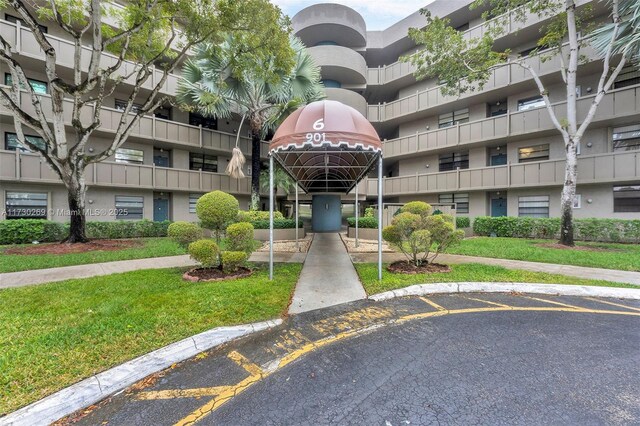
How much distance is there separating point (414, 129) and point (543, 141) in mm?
7905

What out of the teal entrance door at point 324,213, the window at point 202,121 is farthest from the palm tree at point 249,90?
the teal entrance door at point 324,213

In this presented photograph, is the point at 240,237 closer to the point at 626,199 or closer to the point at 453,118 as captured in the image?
the point at 626,199

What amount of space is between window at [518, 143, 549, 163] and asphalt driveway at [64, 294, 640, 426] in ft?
46.0

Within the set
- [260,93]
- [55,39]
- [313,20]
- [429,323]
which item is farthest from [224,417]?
[313,20]

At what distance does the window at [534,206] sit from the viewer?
49.7 ft

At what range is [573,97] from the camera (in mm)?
11172

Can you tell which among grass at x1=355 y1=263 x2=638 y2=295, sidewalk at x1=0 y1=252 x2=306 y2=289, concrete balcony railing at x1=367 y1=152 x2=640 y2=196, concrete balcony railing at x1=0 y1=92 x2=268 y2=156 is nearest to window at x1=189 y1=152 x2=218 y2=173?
concrete balcony railing at x1=0 y1=92 x2=268 y2=156

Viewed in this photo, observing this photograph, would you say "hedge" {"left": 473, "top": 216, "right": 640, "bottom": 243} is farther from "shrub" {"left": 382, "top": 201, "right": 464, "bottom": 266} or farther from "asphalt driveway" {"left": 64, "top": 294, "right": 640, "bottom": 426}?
"asphalt driveway" {"left": 64, "top": 294, "right": 640, "bottom": 426}

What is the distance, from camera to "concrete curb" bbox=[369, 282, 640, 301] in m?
5.61

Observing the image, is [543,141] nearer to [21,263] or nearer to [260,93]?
[260,93]

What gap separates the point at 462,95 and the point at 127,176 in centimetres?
2011

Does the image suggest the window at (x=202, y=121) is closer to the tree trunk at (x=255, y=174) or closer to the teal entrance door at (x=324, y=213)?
the tree trunk at (x=255, y=174)

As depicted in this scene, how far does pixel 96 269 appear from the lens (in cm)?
732

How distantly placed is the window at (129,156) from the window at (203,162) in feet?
9.46
